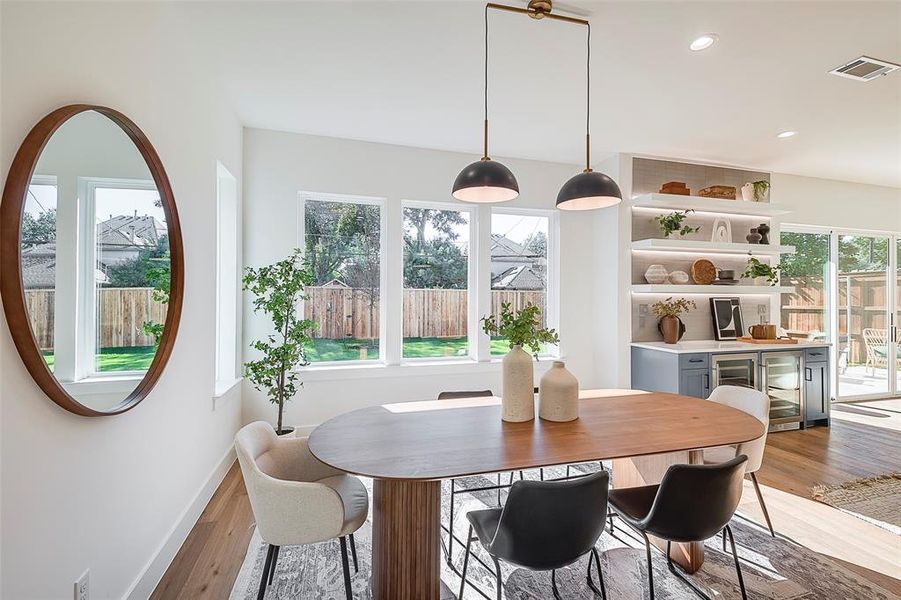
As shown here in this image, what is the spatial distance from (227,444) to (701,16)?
13.8 ft

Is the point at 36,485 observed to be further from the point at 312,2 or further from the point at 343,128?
the point at 343,128

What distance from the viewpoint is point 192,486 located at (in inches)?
103

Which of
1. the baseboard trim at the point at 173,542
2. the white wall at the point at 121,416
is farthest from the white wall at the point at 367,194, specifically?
the baseboard trim at the point at 173,542

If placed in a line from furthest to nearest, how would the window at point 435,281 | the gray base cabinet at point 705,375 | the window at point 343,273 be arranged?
the window at point 435,281
the window at point 343,273
the gray base cabinet at point 705,375

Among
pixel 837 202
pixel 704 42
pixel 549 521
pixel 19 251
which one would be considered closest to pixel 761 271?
pixel 837 202

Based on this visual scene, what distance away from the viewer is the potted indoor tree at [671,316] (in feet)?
14.8

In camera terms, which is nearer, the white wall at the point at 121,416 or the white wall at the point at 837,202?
the white wall at the point at 121,416

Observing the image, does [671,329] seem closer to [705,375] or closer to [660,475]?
[705,375]

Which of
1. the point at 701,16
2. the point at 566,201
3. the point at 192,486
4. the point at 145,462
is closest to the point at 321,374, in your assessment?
the point at 192,486

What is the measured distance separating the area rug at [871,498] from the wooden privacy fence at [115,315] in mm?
4174

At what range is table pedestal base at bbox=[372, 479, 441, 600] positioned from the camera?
5.55ft

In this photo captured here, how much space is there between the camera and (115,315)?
1701mm

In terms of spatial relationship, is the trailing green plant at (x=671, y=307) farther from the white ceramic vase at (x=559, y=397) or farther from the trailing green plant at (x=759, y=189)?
the white ceramic vase at (x=559, y=397)

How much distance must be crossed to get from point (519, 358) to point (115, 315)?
1666mm
